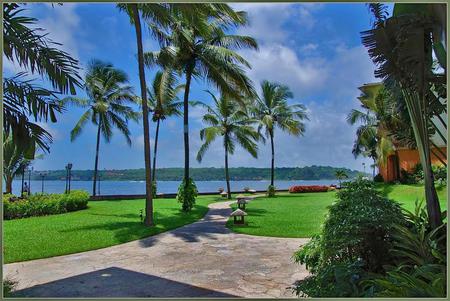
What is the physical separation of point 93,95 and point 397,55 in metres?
17.2

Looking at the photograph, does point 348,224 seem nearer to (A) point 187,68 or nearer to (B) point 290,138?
(A) point 187,68

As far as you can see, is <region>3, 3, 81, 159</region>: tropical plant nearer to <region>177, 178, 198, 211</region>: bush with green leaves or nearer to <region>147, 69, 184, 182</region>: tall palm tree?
<region>177, 178, 198, 211</region>: bush with green leaves

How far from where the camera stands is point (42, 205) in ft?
36.9

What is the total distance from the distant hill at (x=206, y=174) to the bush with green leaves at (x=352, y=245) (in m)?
8.31

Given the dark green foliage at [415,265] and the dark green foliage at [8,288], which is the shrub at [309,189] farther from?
the dark green foliage at [8,288]

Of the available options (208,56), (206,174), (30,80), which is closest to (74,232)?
(30,80)

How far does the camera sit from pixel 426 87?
365cm

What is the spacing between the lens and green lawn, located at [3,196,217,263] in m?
6.02

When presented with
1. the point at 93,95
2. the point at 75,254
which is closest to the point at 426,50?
the point at 75,254

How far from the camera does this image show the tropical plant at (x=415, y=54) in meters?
3.47

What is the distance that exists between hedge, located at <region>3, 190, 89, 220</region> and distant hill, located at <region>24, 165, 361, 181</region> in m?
2.22

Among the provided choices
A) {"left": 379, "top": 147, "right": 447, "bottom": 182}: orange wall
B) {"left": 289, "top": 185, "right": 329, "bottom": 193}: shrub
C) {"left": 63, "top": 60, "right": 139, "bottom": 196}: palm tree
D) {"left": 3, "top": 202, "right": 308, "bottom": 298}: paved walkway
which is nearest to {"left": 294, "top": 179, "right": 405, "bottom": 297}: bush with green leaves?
{"left": 3, "top": 202, "right": 308, "bottom": 298}: paved walkway

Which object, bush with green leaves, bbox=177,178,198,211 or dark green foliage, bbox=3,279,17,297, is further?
bush with green leaves, bbox=177,178,198,211

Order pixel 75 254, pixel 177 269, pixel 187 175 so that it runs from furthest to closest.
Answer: pixel 187 175 < pixel 75 254 < pixel 177 269
